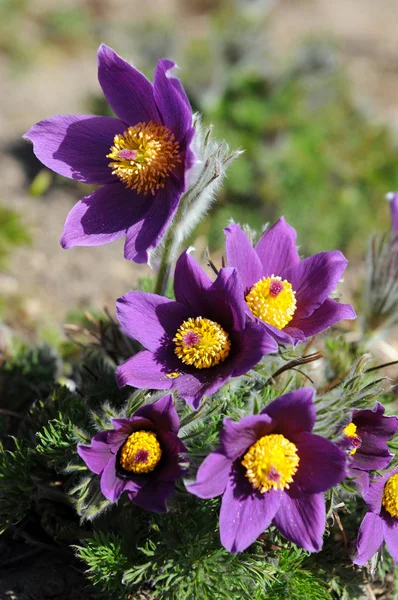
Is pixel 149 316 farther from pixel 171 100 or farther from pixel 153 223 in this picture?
pixel 171 100

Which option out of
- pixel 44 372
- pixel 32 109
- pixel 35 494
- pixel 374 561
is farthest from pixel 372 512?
pixel 32 109

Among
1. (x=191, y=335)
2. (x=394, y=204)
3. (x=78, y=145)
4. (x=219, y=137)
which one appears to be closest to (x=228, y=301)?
(x=191, y=335)

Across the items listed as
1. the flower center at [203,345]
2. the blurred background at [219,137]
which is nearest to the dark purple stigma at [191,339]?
the flower center at [203,345]

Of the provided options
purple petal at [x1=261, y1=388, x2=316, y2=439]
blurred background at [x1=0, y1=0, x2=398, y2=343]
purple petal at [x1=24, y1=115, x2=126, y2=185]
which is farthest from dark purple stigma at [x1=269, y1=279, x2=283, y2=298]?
blurred background at [x1=0, y1=0, x2=398, y2=343]

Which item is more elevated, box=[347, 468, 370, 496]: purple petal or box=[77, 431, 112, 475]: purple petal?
box=[347, 468, 370, 496]: purple petal

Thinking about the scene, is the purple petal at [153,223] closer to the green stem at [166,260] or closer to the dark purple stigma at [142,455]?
the green stem at [166,260]

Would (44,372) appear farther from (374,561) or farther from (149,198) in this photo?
(374,561)

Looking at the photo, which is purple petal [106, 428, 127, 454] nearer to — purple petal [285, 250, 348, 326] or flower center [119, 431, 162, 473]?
flower center [119, 431, 162, 473]
